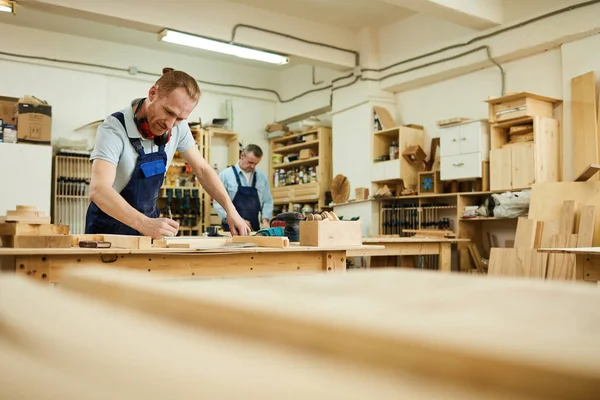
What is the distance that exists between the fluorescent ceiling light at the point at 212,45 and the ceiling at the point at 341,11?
0.65 meters

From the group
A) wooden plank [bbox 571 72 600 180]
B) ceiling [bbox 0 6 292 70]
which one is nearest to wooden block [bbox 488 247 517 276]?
wooden plank [bbox 571 72 600 180]

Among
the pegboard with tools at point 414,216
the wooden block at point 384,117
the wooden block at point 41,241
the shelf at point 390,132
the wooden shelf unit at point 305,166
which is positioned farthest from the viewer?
the wooden shelf unit at point 305,166

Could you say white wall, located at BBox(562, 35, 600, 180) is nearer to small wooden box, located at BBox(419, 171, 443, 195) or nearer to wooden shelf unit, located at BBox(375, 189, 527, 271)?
wooden shelf unit, located at BBox(375, 189, 527, 271)

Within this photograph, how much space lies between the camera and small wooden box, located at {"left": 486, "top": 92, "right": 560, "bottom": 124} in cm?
607

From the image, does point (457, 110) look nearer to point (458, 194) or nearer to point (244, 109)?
point (458, 194)

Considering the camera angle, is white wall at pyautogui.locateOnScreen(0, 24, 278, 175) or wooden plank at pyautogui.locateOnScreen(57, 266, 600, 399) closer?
wooden plank at pyautogui.locateOnScreen(57, 266, 600, 399)

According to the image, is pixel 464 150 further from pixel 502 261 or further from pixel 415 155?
pixel 502 261

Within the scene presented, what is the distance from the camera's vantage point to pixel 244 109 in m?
10.6

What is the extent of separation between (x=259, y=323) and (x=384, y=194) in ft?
24.7

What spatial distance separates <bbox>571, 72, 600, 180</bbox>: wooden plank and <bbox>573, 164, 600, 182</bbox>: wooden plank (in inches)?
7.9

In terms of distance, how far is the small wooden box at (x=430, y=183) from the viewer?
24.2 ft

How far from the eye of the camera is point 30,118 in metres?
7.29

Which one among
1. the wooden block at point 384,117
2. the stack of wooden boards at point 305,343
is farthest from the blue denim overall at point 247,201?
the stack of wooden boards at point 305,343

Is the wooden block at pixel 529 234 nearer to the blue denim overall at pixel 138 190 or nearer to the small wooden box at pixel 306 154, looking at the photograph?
the blue denim overall at pixel 138 190
